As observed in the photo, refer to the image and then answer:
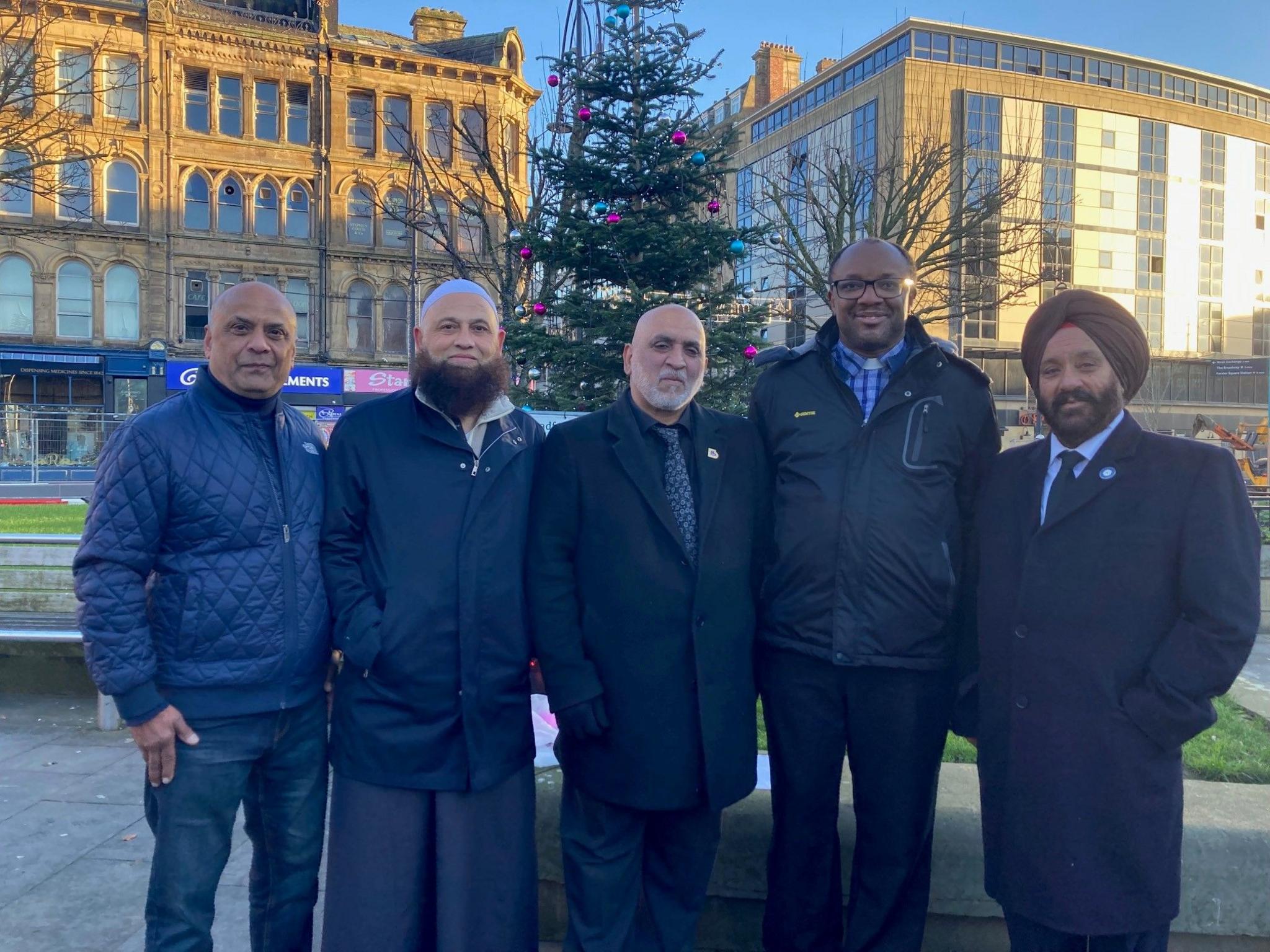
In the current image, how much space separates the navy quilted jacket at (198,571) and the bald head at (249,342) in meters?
0.08

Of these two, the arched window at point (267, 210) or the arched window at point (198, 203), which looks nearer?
the arched window at point (198, 203)

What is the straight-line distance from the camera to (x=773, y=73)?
175ft

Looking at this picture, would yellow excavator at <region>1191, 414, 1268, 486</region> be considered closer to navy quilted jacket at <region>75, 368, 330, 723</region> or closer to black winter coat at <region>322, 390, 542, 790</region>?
black winter coat at <region>322, 390, 542, 790</region>

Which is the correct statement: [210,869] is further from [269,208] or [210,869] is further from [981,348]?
[981,348]

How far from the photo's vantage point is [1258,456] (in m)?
35.3

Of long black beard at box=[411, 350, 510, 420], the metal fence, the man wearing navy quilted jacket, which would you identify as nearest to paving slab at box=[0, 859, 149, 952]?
the man wearing navy quilted jacket

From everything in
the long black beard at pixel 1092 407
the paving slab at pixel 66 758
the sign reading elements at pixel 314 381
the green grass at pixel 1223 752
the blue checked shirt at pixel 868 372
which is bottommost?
the paving slab at pixel 66 758

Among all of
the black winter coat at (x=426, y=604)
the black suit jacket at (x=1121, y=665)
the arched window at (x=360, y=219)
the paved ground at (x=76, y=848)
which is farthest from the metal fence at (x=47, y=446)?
the black suit jacket at (x=1121, y=665)

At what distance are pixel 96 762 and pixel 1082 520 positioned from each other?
543cm

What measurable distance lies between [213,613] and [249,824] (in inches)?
32.6

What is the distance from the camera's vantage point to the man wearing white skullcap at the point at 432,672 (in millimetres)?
2928

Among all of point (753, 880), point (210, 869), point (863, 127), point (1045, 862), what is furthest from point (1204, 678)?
point (863, 127)

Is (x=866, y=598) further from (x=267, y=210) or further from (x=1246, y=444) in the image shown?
(x=267, y=210)

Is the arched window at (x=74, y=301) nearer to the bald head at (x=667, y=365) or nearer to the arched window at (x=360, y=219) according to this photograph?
the arched window at (x=360, y=219)
